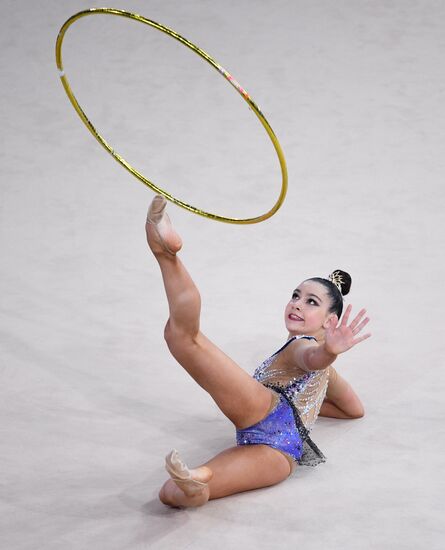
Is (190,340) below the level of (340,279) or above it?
below

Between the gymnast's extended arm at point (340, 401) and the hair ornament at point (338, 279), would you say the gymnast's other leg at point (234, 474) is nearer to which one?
the gymnast's extended arm at point (340, 401)

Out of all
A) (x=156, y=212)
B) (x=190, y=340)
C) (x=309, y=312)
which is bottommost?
(x=190, y=340)

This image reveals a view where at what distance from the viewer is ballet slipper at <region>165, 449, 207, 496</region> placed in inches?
104

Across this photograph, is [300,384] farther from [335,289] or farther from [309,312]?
[335,289]

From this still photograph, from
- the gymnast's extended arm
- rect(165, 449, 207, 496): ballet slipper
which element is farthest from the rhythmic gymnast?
the gymnast's extended arm

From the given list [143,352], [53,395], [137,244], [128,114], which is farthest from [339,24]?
[53,395]

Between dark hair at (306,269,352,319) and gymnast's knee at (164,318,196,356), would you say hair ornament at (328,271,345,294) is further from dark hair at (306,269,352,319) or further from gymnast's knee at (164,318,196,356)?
gymnast's knee at (164,318,196,356)

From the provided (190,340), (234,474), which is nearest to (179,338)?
(190,340)

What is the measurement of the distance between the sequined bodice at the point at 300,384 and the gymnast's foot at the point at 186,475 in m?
0.48

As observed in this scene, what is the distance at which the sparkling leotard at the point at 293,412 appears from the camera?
309 cm

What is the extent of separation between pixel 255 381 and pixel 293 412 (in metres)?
0.19

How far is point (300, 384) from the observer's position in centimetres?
320

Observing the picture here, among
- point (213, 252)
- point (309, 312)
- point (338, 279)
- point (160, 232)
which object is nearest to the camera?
point (160, 232)

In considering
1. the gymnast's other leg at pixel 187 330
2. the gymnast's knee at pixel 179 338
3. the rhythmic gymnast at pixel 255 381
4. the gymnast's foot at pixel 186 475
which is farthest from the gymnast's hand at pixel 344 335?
the gymnast's foot at pixel 186 475
